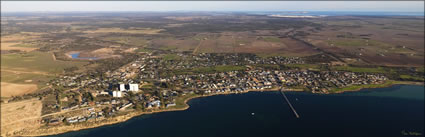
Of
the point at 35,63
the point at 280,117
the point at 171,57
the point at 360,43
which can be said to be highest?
the point at 360,43

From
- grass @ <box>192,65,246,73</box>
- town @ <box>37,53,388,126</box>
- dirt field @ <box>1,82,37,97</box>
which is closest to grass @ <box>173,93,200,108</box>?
town @ <box>37,53,388,126</box>

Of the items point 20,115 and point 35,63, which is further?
point 35,63

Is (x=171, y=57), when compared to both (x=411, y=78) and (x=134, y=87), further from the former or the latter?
(x=411, y=78)

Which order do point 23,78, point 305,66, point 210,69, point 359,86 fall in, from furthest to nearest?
point 305,66
point 210,69
point 23,78
point 359,86

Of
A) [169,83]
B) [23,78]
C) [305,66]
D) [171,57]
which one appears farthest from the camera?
[171,57]

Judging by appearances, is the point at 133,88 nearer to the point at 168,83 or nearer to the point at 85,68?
the point at 168,83

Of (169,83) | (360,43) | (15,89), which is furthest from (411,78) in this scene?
(15,89)

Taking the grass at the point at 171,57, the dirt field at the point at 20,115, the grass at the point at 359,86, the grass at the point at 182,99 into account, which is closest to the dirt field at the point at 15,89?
the dirt field at the point at 20,115

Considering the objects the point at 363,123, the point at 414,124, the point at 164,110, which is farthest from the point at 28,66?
the point at 414,124
